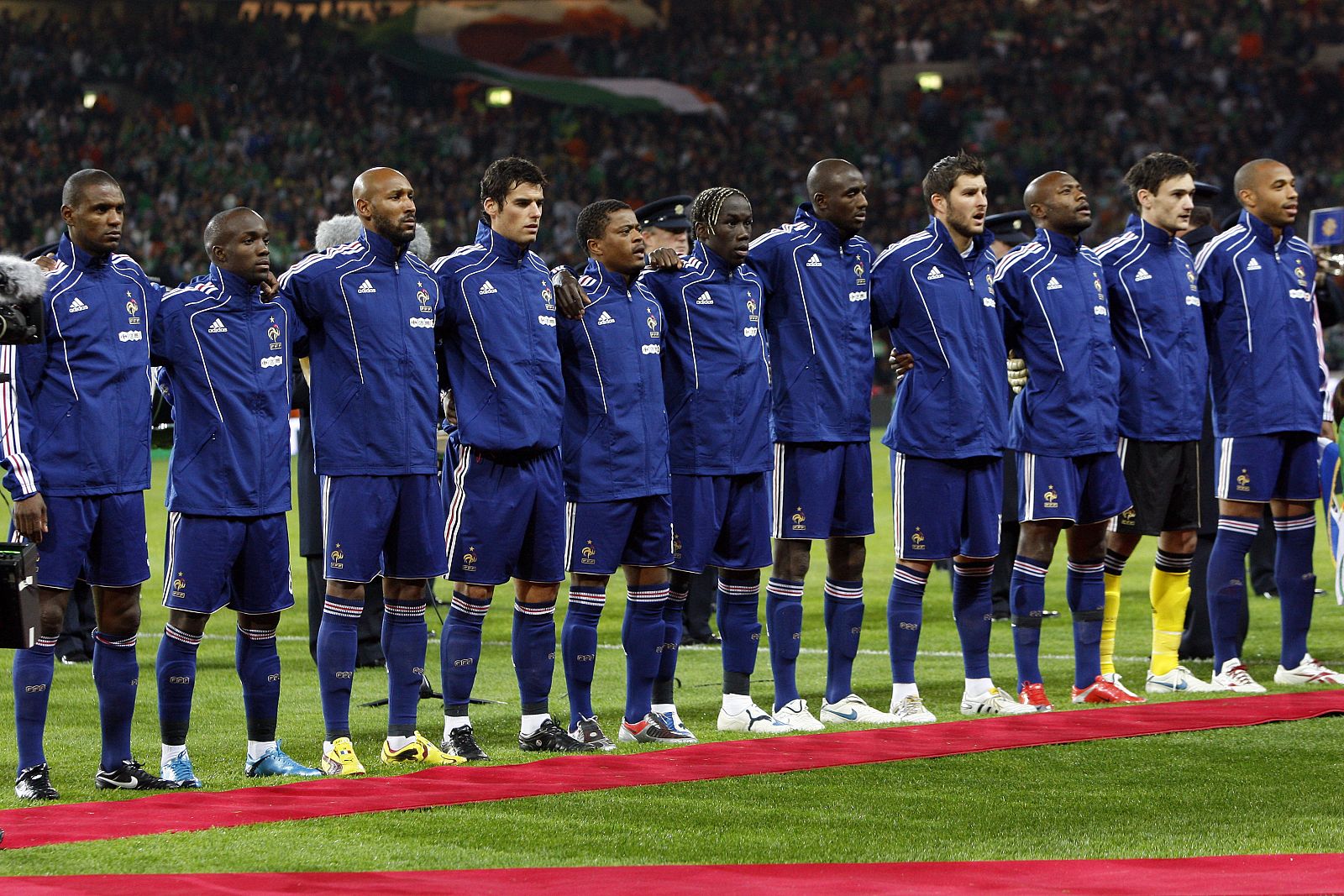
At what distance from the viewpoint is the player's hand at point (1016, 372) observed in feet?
27.8

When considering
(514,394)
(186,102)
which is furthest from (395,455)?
(186,102)

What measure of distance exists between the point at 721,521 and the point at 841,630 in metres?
0.79

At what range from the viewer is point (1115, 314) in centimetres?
872

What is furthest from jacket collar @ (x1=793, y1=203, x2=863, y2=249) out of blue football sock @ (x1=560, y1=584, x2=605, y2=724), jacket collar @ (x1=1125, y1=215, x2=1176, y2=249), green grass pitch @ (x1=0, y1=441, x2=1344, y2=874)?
green grass pitch @ (x1=0, y1=441, x2=1344, y2=874)

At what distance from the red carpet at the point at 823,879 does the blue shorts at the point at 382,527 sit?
2019 millimetres

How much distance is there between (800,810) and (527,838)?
3.03 feet

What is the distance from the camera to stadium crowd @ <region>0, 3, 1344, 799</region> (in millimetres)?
6461

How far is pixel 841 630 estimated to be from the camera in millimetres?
8055

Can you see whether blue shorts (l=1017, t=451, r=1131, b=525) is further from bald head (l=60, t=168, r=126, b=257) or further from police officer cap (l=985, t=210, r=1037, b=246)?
bald head (l=60, t=168, r=126, b=257)

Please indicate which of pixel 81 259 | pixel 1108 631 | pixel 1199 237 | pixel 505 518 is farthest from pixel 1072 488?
pixel 81 259

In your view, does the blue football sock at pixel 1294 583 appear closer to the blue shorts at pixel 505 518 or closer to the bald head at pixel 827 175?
the bald head at pixel 827 175

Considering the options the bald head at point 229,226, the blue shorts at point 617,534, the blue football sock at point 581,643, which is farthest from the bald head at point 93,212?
the blue football sock at point 581,643

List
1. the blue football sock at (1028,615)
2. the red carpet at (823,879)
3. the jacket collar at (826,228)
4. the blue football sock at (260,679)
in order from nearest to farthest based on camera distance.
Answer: the red carpet at (823,879)
the blue football sock at (260,679)
the jacket collar at (826,228)
the blue football sock at (1028,615)

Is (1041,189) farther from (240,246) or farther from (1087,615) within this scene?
(240,246)
